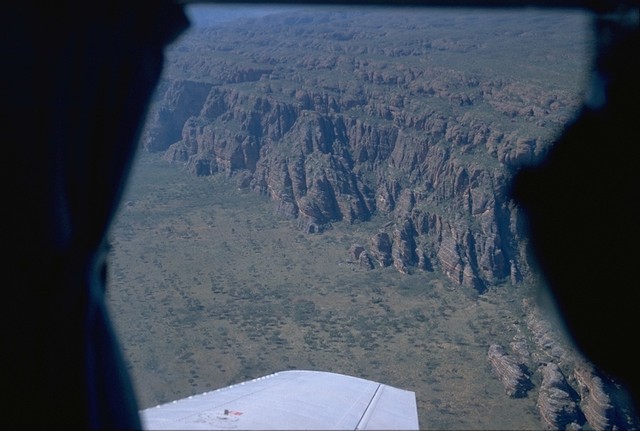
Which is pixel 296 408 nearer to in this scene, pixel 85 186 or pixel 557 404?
pixel 85 186

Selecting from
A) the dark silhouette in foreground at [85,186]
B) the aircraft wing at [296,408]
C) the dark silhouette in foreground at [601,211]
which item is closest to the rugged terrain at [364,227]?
the dark silhouette in foreground at [601,211]

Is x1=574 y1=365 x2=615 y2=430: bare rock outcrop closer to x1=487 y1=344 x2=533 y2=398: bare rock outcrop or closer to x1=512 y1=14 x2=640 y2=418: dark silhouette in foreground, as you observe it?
x1=487 y1=344 x2=533 y2=398: bare rock outcrop

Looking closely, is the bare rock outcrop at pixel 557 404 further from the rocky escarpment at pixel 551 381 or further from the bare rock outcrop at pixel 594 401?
the bare rock outcrop at pixel 594 401

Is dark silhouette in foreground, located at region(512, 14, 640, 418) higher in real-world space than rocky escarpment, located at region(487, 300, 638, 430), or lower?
higher

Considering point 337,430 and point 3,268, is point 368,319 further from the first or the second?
point 3,268

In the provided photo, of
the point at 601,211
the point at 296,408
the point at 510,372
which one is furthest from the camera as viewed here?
the point at 510,372

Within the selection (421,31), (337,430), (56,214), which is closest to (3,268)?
(56,214)

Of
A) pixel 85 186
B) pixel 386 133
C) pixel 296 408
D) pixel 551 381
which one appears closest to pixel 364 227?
pixel 386 133

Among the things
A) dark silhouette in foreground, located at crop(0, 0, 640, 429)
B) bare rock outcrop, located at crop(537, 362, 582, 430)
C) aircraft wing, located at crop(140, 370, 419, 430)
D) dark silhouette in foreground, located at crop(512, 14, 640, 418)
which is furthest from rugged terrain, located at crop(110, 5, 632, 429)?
aircraft wing, located at crop(140, 370, 419, 430)
